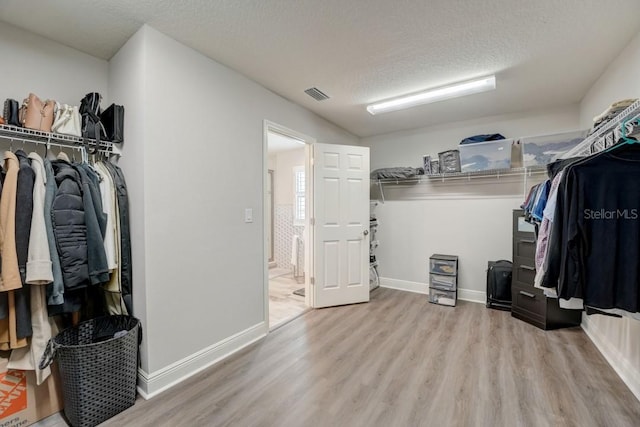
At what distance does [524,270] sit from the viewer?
2984mm

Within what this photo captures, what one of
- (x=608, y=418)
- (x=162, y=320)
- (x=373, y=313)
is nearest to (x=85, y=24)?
(x=162, y=320)

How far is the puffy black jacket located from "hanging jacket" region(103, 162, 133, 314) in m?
0.22

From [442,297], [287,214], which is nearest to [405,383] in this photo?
[442,297]

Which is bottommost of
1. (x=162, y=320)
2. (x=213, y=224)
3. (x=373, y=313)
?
(x=373, y=313)

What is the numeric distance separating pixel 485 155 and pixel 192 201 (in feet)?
10.8

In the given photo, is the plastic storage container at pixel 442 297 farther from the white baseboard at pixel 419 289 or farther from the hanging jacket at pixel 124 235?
the hanging jacket at pixel 124 235

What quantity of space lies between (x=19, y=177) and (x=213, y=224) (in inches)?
43.6

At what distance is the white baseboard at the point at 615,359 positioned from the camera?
1835 millimetres

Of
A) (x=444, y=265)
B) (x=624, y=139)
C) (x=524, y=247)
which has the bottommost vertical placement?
(x=444, y=265)

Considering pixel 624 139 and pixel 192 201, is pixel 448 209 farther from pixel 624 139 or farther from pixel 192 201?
pixel 192 201

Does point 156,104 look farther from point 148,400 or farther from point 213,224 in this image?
point 148,400

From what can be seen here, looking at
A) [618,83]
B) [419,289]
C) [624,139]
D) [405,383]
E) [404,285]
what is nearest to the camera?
[624,139]

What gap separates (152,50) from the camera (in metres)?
1.86

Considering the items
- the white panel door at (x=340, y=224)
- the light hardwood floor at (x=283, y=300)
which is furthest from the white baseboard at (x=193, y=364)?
the white panel door at (x=340, y=224)
